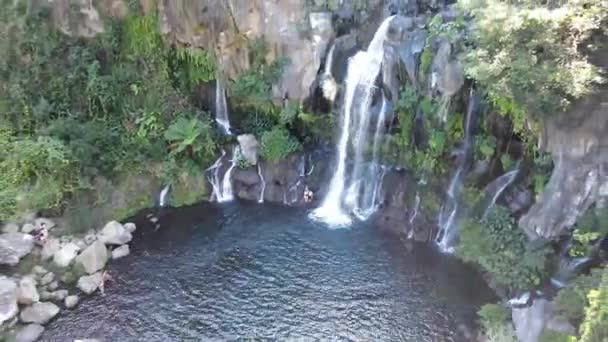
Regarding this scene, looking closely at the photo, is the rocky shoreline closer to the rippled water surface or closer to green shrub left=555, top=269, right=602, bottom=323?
the rippled water surface

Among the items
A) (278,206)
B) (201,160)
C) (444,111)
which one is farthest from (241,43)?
(444,111)

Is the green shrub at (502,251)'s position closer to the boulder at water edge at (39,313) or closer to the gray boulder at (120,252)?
the gray boulder at (120,252)

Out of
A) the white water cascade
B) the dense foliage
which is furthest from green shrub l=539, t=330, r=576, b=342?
the dense foliage

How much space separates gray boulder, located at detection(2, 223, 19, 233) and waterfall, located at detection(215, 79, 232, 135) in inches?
324

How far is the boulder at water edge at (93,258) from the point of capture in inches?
712

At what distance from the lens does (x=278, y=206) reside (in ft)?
71.4

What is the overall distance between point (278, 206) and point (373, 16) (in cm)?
795

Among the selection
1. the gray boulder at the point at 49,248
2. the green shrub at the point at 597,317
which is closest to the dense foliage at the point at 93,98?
the gray boulder at the point at 49,248

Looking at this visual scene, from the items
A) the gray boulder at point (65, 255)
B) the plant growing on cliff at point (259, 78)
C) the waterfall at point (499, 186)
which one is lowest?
the gray boulder at point (65, 255)

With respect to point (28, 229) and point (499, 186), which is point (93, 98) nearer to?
point (28, 229)

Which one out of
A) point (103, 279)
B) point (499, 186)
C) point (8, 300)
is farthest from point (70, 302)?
point (499, 186)

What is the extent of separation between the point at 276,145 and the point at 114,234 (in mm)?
6610

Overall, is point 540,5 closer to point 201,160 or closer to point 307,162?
point 307,162

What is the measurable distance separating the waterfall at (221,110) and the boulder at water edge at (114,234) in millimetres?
5661
